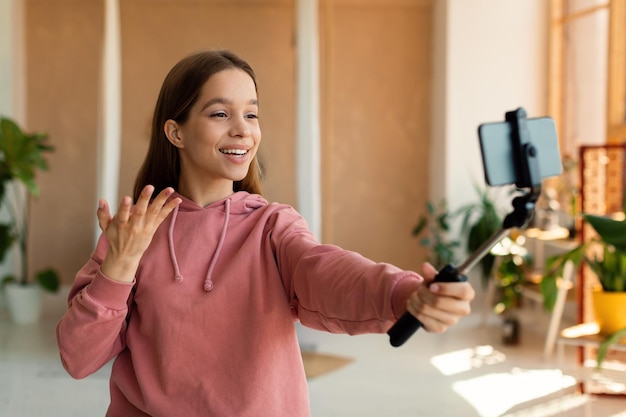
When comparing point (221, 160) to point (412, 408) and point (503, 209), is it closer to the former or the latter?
point (412, 408)

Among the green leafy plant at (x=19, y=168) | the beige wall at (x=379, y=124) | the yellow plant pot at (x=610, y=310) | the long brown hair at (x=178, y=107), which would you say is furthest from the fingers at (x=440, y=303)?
the beige wall at (x=379, y=124)

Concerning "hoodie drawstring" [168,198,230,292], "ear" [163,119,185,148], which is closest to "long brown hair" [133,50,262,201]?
"ear" [163,119,185,148]

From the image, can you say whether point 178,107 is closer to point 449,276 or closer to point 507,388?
point 449,276

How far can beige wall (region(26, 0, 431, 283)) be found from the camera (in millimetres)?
6375

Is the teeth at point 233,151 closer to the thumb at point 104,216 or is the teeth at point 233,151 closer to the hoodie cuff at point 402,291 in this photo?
the thumb at point 104,216

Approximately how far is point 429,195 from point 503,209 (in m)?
0.96

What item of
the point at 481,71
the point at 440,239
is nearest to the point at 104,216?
the point at 440,239

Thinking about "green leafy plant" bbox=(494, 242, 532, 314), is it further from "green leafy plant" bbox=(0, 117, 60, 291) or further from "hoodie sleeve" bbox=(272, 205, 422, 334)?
"hoodie sleeve" bbox=(272, 205, 422, 334)

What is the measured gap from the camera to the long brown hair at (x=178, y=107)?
1327 mm

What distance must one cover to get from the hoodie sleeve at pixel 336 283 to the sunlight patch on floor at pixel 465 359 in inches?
123

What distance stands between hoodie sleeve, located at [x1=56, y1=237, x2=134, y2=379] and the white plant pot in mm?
4503

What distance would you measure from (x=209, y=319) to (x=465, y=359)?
3479mm

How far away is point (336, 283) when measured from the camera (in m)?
1.11

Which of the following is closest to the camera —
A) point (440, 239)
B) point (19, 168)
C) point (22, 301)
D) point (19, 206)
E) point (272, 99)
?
point (19, 168)
